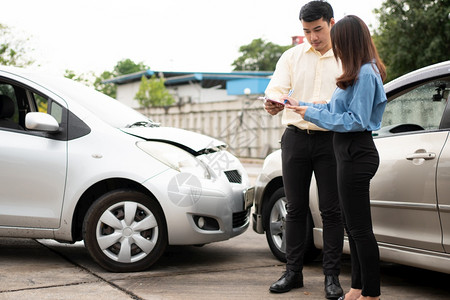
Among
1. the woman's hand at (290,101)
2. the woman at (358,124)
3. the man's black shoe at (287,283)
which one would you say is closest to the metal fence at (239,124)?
the man's black shoe at (287,283)

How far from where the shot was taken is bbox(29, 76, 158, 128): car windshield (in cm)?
487

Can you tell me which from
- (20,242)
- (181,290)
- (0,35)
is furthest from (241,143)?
(181,290)

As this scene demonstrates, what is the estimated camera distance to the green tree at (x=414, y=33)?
25623 millimetres

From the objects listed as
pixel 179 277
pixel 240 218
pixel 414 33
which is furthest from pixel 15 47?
pixel 179 277

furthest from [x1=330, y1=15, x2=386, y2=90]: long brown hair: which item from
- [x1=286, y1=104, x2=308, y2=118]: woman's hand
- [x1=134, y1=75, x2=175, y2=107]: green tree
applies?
[x1=134, y1=75, x2=175, y2=107]: green tree

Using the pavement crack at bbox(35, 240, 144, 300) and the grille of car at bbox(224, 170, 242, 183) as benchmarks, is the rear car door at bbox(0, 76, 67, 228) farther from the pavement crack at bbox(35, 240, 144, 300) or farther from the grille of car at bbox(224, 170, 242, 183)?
the grille of car at bbox(224, 170, 242, 183)

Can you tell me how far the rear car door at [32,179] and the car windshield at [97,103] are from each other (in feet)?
1.32

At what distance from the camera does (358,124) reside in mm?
3289

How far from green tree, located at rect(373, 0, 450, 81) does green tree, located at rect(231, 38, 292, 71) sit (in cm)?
4393

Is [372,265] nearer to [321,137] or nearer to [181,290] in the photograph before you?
[321,137]

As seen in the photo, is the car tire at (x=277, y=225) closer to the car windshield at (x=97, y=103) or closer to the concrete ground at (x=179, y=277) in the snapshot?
the concrete ground at (x=179, y=277)

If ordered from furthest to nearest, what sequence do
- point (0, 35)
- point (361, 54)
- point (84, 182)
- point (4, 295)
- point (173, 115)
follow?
point (173, 115)
point (0, 35)
point (84, 182)
point (4, 295)
point (361, 54)

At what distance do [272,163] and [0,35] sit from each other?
19.5 metres

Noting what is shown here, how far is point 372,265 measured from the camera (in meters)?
3.41
